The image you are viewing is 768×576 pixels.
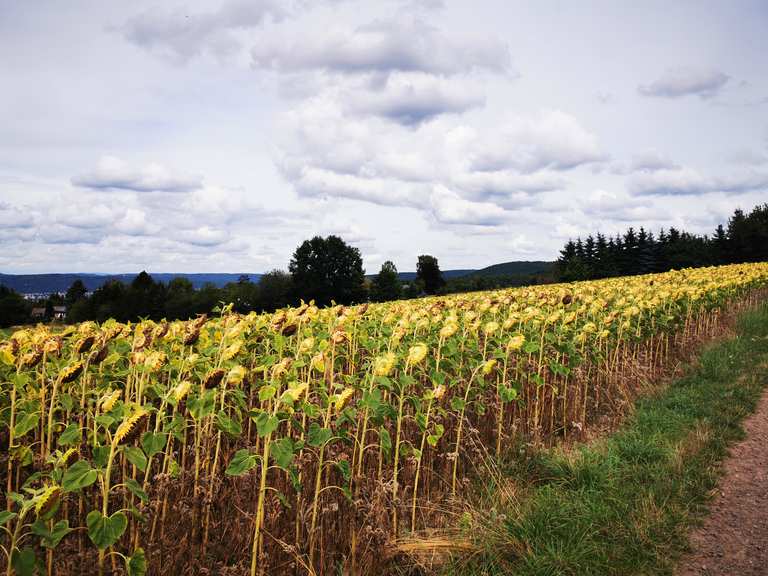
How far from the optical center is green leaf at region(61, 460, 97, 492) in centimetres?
234

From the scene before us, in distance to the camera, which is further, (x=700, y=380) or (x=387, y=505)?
(x=700, y=380)

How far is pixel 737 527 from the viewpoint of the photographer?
4348 mm

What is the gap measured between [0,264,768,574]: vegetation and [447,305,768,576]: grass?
49 centimetres

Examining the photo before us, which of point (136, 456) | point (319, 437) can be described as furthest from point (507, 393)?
point (136, 456)

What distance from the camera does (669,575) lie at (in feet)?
12.2

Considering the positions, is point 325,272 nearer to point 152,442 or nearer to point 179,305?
point 179,305

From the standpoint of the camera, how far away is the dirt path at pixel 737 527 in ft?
12.7

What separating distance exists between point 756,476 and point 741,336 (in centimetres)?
874

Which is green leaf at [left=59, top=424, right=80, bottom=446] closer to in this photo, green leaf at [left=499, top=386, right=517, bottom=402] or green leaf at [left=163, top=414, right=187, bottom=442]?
green leaf at [left=163, top=414, right=187, bottom=442]

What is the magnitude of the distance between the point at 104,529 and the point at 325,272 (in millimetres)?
65643

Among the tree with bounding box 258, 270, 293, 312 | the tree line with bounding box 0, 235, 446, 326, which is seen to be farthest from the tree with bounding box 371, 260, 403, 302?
the tree with bounding box 258, 270, 293, 312

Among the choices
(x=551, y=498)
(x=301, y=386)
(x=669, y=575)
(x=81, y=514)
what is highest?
(x=301, y=386)

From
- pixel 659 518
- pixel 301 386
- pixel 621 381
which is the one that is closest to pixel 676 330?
pixel 621 381

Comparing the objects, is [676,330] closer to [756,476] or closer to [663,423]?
[663,423]
